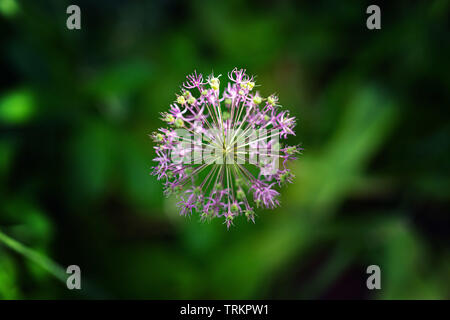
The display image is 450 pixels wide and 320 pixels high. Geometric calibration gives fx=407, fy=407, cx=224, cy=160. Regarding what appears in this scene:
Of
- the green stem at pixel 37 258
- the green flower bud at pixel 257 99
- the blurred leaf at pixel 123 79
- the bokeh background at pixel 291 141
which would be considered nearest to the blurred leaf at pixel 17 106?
the bokeh background at pixel 291 141

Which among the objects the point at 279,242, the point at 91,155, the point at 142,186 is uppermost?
the point at 91,155

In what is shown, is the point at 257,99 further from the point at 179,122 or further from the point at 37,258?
the point at 37,258

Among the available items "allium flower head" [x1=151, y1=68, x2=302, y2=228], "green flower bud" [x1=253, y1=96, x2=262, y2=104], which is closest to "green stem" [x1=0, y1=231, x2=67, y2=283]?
"allium flower head" [x1=151, y1=68, x2=302, y2=228]

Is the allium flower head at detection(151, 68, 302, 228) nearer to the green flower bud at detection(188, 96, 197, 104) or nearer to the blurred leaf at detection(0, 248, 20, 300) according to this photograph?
the green flower bud at detection(188, 96, 197, 104)

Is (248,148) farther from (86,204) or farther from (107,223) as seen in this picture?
(107,223)

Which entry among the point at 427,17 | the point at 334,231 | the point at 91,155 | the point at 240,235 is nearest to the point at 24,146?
the point at 91,155

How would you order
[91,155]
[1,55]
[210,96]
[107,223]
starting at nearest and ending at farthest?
[210,96]
[91,155]
[1,55]
[107,223]

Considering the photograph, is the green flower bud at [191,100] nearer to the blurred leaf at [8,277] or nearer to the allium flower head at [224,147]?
the allium flower head at [224,147]
